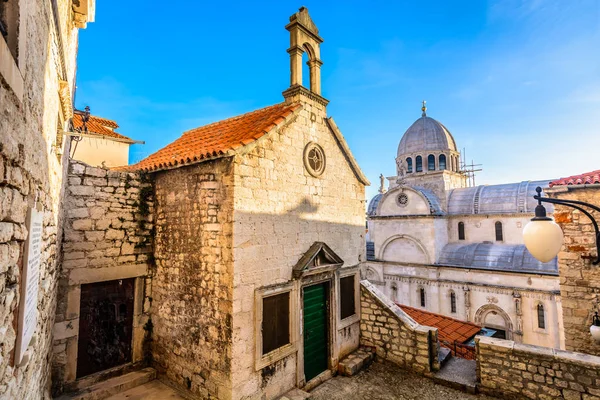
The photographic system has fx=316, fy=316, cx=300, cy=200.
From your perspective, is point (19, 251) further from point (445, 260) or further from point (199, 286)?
point (445, 260)

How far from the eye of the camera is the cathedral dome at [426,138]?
2700 cm

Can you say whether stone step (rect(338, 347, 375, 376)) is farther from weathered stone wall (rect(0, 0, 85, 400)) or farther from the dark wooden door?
weathered stone wall (rect(0, 0, 85, 400))

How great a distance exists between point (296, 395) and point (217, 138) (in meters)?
5.75

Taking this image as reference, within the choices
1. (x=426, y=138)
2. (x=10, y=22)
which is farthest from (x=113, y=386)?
(x=426, y=138)

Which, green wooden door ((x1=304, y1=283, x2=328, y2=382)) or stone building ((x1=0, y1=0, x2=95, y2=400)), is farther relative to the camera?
green wooden door ((x1=304, y1=283, x2=328, y2=382))

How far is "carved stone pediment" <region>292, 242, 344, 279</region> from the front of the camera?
22.4 feet

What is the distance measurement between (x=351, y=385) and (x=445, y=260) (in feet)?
56.1

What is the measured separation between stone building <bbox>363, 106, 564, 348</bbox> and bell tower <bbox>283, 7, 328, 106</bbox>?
1705 centimetres

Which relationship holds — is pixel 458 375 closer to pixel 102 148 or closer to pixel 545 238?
pixel 545 238

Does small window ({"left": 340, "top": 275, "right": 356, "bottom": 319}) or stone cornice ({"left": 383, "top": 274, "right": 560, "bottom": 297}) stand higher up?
small window ({"left": 340, "top": 275, "right": 356, "bottom": 319})

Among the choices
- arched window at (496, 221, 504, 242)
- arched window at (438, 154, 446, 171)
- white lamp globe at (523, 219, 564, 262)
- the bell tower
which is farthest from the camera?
arched window at (438, 154, 446, 171)

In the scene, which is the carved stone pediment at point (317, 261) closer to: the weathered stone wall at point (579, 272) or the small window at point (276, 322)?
the small window at point (276, 322)

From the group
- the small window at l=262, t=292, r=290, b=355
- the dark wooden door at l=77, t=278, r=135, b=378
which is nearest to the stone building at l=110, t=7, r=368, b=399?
the small window at l=262, t=292, r=290, b=355

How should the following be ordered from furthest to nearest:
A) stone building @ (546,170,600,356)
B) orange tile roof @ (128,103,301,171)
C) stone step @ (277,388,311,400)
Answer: stone building @ (546,170,600,356)
stone step @ (277,388,311,400)
orange tile roof @ (128,103,301,171)
